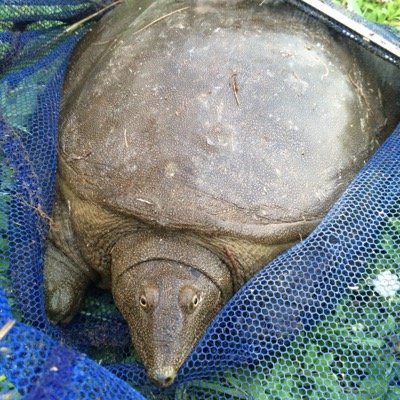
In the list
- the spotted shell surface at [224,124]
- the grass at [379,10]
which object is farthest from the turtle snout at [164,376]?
the grass at [379,10]

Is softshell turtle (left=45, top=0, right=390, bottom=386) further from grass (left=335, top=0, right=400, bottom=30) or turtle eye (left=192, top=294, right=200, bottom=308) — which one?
grass (left=335, top=0, right=400, bottom=30)

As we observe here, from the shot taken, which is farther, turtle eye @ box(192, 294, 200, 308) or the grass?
the grass

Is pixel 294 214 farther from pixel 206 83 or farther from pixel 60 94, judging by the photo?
pixel 60 94

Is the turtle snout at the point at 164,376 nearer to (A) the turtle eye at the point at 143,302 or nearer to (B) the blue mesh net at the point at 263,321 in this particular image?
(B) the blue mesh net at the point at 263,321

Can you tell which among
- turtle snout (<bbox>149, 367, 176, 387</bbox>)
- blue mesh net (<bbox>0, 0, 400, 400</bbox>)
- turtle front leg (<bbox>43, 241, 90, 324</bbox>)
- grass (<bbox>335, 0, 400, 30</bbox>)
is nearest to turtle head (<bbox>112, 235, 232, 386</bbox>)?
turtle snout (<bbox>149, 367, 176, 387</bbox>)

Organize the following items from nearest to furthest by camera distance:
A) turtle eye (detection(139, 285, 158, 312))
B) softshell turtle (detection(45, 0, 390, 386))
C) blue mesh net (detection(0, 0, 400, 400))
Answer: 1. blue mesh net (detection(0, 0, 400, 400))
2. turtle eye (detection(139, 285, 158, 312))
3. softshell turtle (detection(45, 0, 390, 386))

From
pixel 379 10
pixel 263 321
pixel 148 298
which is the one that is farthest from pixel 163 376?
pixel 379 10

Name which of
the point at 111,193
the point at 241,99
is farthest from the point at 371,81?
the point at 111,193
